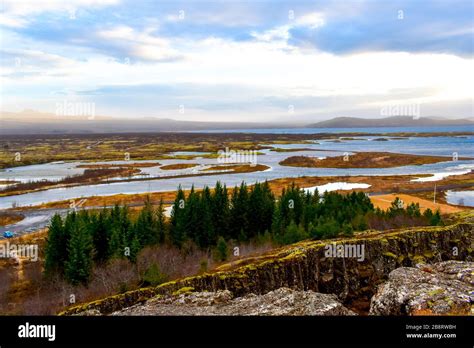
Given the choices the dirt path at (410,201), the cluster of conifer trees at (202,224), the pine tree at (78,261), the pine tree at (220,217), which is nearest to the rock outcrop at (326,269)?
the cluster of conifer trees at (202,224)

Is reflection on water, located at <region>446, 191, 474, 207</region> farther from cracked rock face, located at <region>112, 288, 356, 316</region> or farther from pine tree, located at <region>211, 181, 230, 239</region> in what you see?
cracked rock face, located at <region>112, 288, 356, 316</region>

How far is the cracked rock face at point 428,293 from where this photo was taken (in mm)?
12205

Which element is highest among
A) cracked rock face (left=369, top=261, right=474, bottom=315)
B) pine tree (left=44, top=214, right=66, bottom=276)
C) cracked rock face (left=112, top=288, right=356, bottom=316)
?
cracked rock face (left=369, top=261, right=474, bottom=315)

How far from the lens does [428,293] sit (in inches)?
521

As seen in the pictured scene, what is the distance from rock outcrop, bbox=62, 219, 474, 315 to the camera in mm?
Result: 16578

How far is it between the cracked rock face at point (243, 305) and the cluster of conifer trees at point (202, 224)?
16.0 meters

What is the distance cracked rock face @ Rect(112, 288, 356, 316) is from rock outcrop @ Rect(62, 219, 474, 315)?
0.93m

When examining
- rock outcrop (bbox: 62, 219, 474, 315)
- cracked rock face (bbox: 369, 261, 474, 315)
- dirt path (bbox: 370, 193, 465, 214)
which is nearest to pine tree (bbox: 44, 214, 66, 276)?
rock outcrop (bbox: 62, 219, 474, 315)

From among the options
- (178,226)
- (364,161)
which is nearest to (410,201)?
(178,226)

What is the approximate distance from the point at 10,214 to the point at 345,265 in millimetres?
66159
